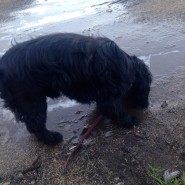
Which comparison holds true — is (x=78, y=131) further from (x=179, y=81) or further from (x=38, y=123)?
(x=179, y=81)

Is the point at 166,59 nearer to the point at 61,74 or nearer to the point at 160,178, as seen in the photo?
the point at 61,74

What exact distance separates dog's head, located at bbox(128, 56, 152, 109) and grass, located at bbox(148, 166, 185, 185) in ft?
3.52

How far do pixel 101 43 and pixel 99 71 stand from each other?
297mm

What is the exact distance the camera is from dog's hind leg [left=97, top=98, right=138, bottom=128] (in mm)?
3899

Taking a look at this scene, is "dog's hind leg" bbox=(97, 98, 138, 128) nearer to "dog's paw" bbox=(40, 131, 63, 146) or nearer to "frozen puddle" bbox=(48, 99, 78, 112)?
"dog's paw" bbox=(40, 131, 63, 146)

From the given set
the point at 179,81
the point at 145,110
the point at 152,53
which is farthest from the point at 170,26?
the point at 145,110

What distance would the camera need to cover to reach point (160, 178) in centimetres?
328

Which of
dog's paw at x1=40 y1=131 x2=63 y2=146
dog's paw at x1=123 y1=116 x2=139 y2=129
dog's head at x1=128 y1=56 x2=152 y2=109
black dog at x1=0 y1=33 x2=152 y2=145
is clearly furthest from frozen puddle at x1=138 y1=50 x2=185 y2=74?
dog's paw at x1=40 y1=131 x2=63 y2=146

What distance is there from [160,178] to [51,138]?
1.33m

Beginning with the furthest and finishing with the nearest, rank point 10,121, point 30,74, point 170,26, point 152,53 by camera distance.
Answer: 1. point 170,26
2. point 152,53
3. point 10,121
4. point 30,74

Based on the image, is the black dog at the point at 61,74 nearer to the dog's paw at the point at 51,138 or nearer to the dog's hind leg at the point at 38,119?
the dog's hind leg at the point at 38,119

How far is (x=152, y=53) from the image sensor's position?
5637 mm

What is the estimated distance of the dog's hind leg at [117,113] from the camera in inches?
154

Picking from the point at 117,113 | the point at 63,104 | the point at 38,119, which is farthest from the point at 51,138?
the point at 63,104
